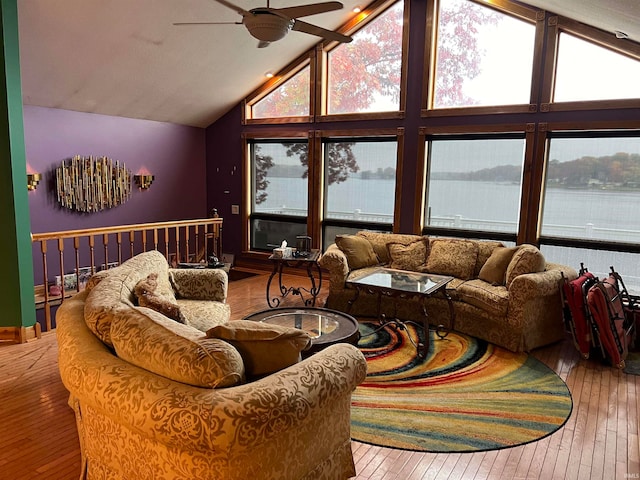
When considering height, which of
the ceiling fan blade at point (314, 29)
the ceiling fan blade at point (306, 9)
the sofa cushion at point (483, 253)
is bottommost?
the sofa cushion at point (483, 253)

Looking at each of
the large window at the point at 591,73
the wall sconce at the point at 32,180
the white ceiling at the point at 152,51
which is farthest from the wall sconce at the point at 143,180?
the large window at the point at 591,73

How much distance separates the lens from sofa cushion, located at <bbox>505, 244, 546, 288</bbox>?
14.8 ft

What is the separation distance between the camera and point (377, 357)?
4148 mm

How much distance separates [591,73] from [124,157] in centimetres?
587

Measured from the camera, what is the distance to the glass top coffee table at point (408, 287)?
4191mm

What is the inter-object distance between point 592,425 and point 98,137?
624 centimetres

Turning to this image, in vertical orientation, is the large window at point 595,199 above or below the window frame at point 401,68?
below

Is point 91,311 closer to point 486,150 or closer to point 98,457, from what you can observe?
point 98,457

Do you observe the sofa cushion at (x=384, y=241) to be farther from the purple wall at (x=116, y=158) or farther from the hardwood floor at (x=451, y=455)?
the purple wall at (x=116, y=158)

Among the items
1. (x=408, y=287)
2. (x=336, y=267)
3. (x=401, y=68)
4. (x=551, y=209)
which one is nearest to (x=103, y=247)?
(x=336, y=267)

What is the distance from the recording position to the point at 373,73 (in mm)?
6512

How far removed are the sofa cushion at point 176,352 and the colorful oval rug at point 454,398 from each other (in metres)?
1.42

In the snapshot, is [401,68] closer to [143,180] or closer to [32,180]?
[143,180]

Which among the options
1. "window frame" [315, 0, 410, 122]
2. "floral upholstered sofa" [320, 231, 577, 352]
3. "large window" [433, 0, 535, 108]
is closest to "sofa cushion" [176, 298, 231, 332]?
"floral upholstered sofa" [320, 231, 577, 352]
